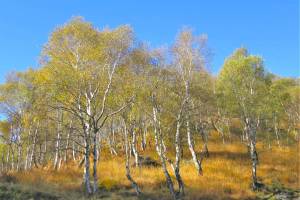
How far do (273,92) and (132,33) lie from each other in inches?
781

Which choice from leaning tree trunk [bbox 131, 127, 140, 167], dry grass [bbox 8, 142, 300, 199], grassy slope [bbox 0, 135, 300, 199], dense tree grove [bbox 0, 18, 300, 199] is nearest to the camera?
dense tree grove [bbox 0, 18, 300, 199]

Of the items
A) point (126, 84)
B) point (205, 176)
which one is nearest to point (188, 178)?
point (205, 176)

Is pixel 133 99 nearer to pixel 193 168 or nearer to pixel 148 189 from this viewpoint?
pixel 148 189

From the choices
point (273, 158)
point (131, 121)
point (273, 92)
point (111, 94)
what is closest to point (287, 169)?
Result: point (273, 158)

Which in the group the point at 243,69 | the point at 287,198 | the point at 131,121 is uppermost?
the point at 243,69

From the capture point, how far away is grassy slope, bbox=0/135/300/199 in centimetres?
2420

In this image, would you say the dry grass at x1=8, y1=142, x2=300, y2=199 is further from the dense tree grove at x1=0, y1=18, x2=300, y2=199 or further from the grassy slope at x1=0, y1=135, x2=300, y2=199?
the dense tree grove at x1=0, y1=18, x2=300, y2=199

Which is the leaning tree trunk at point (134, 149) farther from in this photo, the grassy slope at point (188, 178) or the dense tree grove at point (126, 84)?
the dense tree grove at point (126, 84)

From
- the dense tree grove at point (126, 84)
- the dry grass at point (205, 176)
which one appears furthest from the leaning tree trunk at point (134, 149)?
the dense tree grove at point (126, 84)

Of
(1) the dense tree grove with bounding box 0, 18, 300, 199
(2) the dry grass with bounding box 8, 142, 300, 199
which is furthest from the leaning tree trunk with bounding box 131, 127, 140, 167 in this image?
(1) the dense tree grove with bounding box 0, 18, 300, 199

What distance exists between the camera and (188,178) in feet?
95.3

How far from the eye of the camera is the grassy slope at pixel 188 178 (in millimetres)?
24203

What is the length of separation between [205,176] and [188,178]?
177 cm

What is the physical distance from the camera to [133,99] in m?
23.6
